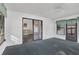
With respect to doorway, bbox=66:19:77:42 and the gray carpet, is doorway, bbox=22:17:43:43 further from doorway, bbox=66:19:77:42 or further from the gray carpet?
the gray carpet

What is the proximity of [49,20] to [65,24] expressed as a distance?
4.27 ft

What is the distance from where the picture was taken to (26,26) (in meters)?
4.67

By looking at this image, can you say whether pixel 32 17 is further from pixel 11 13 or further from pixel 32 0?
pixel 32 0

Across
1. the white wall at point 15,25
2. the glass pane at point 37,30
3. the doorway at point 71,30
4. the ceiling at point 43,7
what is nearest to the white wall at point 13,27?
the white wall at point 15,25

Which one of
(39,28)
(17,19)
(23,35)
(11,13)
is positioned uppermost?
(11,13)

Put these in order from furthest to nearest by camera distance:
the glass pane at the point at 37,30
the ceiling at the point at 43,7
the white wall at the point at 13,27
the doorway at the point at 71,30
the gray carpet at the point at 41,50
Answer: the glass pane at the point at 37,30
the doorway at the point at 71,30
the white wall at the point at 13,27
the ceiling at the point at 43,7
the gray carpet at the point at 41,50

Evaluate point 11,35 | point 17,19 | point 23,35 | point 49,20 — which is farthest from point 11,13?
point 49,20

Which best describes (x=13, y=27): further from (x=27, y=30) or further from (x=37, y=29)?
(x=37, y=29)

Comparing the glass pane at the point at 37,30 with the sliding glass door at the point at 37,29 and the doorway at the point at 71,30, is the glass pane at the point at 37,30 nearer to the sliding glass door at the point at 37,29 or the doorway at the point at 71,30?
the sliding glass door at the point at 37,29

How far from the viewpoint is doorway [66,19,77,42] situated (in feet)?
16.0

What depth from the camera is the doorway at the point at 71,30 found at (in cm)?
487

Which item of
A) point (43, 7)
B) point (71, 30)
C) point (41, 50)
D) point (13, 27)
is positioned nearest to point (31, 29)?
point (13, 27)

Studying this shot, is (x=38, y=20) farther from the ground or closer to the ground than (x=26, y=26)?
farther from the ground

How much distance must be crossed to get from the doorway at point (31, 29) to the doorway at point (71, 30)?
196 cm
